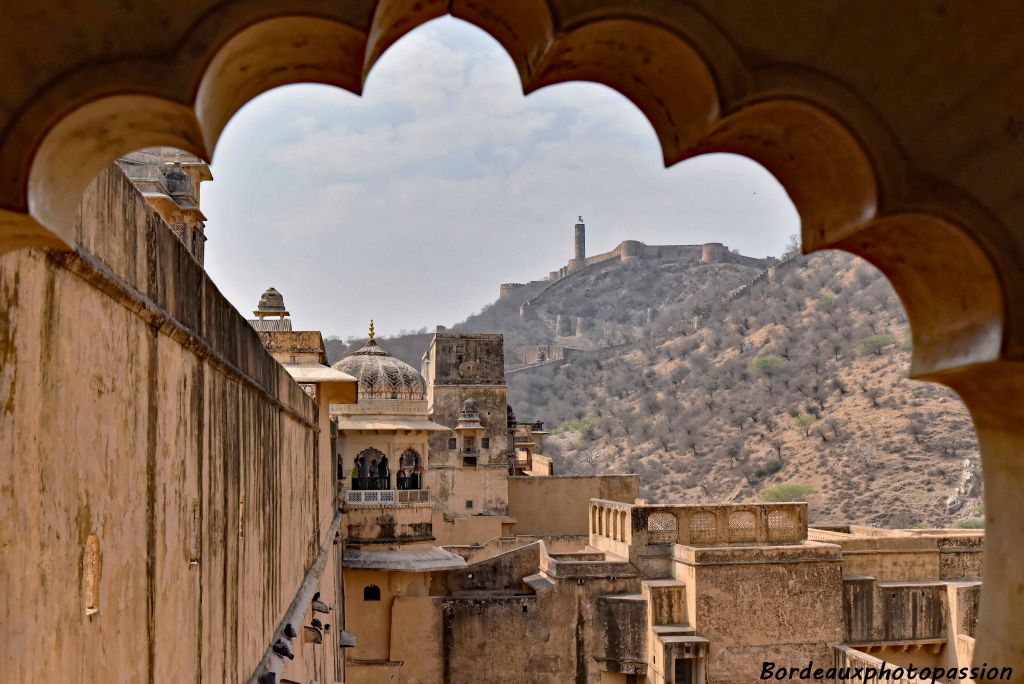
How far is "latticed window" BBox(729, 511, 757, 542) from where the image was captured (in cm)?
2411

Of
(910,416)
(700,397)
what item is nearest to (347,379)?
(910,416)

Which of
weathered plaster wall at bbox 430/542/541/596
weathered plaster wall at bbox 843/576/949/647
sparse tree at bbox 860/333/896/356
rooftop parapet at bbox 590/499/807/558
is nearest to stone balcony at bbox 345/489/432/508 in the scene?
weathered plaster wall at bbox 430/542/541/596

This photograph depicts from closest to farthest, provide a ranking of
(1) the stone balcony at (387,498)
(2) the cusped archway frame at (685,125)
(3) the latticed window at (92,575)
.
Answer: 1. (2) the cusped archway frame at (685,125)
2. (3) the latticed window at (92,575)
3. (1) the stone balcony at (387,498)

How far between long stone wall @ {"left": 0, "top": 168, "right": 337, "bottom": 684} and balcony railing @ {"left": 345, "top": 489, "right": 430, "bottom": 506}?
50.3ft

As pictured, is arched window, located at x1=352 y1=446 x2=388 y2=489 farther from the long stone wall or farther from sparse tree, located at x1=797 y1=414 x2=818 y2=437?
sparse tree, located at x1=797 y1=414 x2=818 y2=437

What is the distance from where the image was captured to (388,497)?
24.5m

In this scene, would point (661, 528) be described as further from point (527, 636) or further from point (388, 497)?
point (388, 497)

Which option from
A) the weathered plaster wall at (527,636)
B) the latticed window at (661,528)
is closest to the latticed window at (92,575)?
the weathered plaster wall at (527,636)

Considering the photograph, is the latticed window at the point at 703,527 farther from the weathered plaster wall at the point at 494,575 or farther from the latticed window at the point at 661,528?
the weathered plaster wall at the point at 494,575

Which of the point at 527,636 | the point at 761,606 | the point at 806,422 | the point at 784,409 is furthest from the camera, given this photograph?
the point at 784,409

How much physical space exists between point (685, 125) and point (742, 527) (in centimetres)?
2215

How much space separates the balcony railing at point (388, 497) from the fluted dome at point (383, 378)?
3809 mm

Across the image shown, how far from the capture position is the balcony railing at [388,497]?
79.8 feet

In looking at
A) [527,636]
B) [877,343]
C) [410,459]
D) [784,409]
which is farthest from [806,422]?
[527,636]
